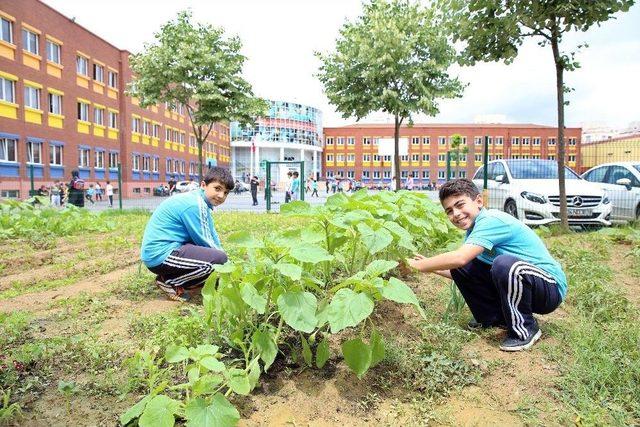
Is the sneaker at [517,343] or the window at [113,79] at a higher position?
the window at [113,79]

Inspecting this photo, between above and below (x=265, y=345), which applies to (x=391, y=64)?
above

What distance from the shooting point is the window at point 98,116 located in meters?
31.0

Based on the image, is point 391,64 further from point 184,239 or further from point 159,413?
point 159,413

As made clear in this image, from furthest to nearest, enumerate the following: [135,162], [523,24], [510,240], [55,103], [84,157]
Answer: [135,162]
[84,157]
[55,103]
[523,24]
[510,240]

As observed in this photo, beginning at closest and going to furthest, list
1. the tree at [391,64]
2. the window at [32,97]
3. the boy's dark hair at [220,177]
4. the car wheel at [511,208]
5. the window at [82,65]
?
1. the boy's dark hair at [220,177]
2. the car wheel at [511,208]
3. the tree at [391,64]
4. the window at [32,97]
5. the window at [82,65]

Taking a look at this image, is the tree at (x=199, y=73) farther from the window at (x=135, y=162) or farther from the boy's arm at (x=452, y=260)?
the window at (x=135, y=162)

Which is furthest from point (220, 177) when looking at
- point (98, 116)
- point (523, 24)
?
point (98, 116)

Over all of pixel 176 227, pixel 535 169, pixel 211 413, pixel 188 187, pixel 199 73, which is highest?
pixel 199 73

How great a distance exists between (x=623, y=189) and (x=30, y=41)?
28027 mm

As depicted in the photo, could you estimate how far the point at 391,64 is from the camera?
48.2ft

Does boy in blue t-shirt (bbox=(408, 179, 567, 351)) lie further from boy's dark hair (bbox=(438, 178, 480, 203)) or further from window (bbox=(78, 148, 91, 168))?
window (bbox=(78, 148, 91, 168))

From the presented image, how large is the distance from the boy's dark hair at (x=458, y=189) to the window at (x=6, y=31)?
26767 millimetres

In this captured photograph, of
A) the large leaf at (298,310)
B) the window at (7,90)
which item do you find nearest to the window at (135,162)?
the window at (7,90)

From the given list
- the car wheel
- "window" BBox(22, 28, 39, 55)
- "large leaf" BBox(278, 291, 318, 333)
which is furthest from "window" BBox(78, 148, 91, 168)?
"large leaf" BBox(278, 291, 318, 333)
